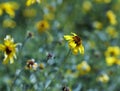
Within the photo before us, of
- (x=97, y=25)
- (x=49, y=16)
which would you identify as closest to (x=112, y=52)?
(x=97, y=25)

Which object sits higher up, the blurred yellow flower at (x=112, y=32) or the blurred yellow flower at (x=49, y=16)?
the blurred yellow flower at (x=49, y=16)

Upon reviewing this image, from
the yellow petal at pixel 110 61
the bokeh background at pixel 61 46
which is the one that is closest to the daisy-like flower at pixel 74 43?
the bokeh background at pixel 61 46

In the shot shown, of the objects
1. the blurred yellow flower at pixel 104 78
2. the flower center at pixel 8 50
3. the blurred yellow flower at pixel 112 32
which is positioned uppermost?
the blurred yellow flower at pixel 112 32

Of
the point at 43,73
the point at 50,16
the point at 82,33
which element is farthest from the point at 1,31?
the point at 43,73

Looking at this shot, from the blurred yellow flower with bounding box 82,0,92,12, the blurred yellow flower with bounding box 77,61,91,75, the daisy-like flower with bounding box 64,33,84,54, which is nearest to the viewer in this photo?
the daisy-like flower with bounding box 64,33,84,54

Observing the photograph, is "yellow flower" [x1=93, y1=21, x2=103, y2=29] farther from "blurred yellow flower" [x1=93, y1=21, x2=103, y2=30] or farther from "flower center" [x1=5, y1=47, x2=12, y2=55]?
"flower center" [x1=5, y1=47, x2=12, y2=55]

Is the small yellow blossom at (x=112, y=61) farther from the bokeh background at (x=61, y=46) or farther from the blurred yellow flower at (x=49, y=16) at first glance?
the blurred yellow flower at (x=49, y=16)

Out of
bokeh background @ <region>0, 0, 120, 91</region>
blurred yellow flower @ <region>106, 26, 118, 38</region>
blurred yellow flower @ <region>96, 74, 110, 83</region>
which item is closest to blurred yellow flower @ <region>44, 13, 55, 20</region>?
bokeh background @ <region>0, 0, 120, 91</region>

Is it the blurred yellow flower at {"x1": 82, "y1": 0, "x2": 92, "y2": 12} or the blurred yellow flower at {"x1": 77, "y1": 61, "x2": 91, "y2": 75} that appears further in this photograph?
the blurred yellow flower at {"x1": 82, "y1": 0, "x2": 92, "y2": 12}
